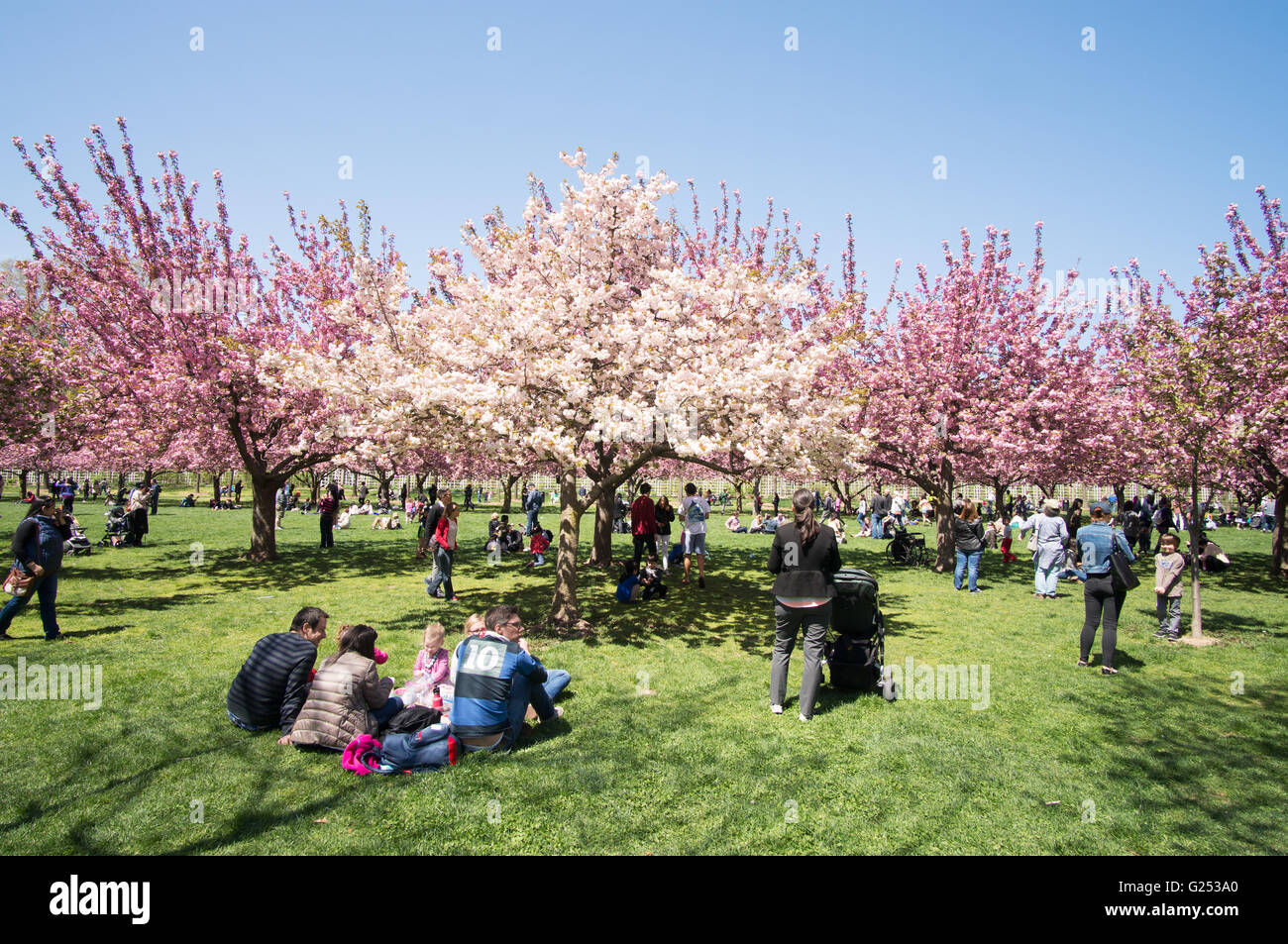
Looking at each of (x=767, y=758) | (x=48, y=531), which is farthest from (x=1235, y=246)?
(x=48, y=531)

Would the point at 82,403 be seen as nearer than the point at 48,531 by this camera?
No

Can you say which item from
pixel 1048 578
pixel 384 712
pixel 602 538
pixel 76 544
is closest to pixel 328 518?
pixel 76 544

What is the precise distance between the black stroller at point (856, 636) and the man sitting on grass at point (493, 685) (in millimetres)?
3407

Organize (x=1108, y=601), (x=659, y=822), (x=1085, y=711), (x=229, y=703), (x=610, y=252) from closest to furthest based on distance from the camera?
(x=659, y=822)
(x=229, y=703)
(x=1085, y=711)
(x=1108, y=601)
(x=610, y=252)

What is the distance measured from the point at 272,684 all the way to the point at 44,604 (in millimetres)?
5695

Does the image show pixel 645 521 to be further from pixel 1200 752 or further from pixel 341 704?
pixel 1200 752

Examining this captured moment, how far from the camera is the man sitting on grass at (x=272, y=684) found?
5676 mm

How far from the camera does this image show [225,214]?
53.2 ft

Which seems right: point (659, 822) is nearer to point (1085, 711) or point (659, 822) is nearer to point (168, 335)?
point (1085, 711)

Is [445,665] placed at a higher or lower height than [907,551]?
higher

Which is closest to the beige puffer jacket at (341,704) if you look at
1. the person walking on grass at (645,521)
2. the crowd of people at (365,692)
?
the crowd of people at (365,692)

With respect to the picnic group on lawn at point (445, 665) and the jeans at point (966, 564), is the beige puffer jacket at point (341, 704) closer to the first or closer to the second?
the picnic group on lawn at point (445, 665)

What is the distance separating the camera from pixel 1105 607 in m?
8.17
